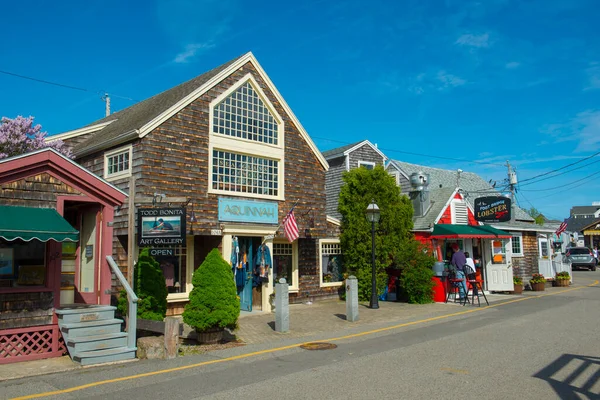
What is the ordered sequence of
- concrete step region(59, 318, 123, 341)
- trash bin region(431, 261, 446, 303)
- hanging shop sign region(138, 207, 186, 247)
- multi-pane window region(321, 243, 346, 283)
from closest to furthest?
concrete step region(59, 318, 123, 341), hanging shop sign region(138, 207, 186, 247), trash bin region(431, 261, 446, 303), multi-pane window region(321, 243, 346, 283)

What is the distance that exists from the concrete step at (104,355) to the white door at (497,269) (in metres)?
16.3

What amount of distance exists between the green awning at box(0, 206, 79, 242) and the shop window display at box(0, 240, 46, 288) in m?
→ 0.88

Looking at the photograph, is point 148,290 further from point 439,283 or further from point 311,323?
point 439,283

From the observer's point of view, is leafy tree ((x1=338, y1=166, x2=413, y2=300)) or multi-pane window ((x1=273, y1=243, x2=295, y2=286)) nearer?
multi-pane window ((x1=273, y1=243, x2=295, y2=286))

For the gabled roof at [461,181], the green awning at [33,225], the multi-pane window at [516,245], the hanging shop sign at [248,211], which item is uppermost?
the gabled roof at [461,181]

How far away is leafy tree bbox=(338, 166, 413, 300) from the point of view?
58.8 ft

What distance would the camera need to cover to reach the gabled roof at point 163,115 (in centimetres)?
1373

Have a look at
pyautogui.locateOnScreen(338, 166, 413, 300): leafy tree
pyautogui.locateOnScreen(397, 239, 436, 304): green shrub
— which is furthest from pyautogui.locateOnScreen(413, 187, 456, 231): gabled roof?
pyautogui.locateOnScreen(397, 239, 436, 304): green shrub

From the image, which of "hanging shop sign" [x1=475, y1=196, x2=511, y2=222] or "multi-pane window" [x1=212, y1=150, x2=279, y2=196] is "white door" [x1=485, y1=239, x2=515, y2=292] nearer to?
"hanging shop sign" [x1=475, y1=196, x2=511, y2=222]

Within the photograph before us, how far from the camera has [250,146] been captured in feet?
52.1

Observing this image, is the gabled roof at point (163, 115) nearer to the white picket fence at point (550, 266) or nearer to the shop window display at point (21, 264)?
the shop window display at point (21, 264)

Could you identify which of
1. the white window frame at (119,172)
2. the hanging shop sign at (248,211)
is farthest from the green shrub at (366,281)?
the white window frame at (119,172)

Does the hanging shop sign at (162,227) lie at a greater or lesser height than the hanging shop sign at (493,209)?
A: lesser

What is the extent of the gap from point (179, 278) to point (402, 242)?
817 cm
